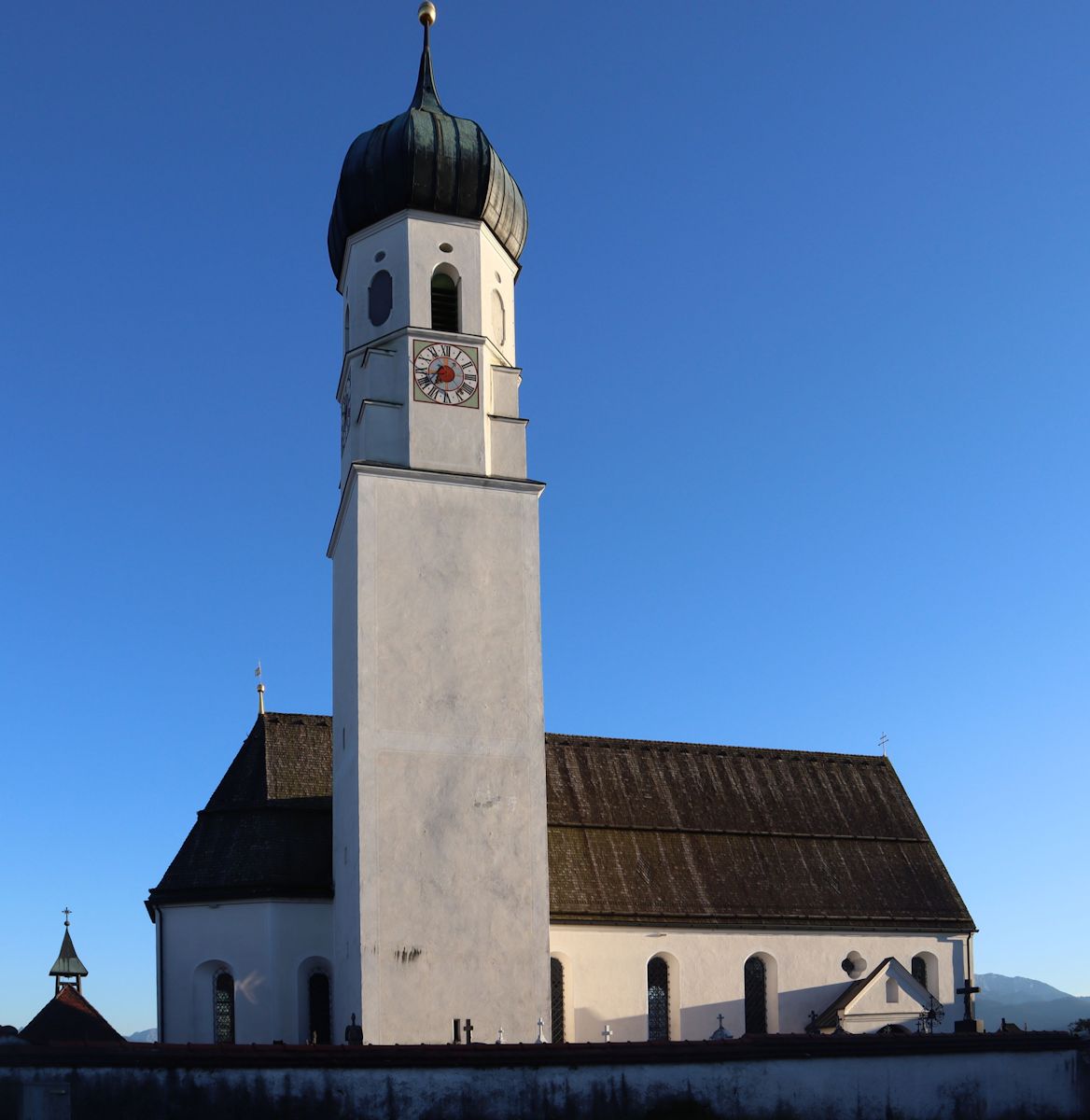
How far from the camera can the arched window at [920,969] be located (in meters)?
33.8

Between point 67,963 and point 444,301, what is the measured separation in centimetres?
1693

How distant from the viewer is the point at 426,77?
1281 inches

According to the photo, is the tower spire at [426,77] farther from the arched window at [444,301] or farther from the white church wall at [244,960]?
the white church wall at [244,960]

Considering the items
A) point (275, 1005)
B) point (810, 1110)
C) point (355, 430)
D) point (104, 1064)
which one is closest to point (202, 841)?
point (275, 1005)

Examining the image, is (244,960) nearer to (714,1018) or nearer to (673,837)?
(714,1018)

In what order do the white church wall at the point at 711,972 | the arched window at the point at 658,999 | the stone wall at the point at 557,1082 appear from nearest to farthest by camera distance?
1. the stone wall at the point at 557,1082
2. the white church wall at the point at 711,972
3. the arched window at the point at 658,999

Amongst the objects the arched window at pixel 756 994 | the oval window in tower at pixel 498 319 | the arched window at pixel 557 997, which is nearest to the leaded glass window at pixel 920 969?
the arched window at pixel 756 994

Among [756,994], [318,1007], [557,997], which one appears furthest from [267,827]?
[756,994]

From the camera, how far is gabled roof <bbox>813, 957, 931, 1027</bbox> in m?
31.8

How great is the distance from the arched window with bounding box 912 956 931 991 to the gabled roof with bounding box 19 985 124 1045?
1754 centimetres

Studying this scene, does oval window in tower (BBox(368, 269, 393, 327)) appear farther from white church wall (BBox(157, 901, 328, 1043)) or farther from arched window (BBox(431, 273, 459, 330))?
white church wall (BBox(157, 901, 328, 1043))

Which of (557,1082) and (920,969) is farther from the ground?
(920,969)

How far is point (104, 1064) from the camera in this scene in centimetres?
1875

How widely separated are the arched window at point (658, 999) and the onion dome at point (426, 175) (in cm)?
1562
